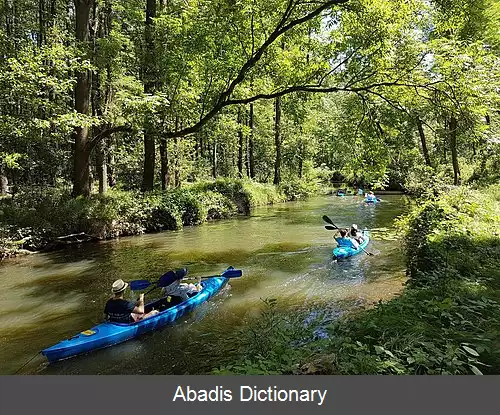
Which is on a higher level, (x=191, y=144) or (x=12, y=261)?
(x=191, y=144)

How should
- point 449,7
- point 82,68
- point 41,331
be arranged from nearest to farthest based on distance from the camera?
point 41,331 < point 449,7 < point 82,68

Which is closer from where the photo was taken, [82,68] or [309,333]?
[309,333]

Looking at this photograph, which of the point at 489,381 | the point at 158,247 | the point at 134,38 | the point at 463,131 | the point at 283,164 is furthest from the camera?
the point at 283,164

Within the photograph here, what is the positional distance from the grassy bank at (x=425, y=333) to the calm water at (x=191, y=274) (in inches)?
41.9

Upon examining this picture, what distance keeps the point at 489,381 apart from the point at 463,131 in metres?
8.33

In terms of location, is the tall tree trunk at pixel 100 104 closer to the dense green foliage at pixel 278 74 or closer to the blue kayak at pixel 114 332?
the dense green foliage at pixel 278 74

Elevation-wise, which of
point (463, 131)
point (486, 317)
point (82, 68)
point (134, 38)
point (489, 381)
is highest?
point (134, 38)

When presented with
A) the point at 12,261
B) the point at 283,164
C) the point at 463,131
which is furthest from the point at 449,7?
the point at 283,164

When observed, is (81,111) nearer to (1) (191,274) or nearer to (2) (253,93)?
(2) (253,93)

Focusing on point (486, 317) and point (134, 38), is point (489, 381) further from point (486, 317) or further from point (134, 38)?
point (134, 38)

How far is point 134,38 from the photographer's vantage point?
14.7 m

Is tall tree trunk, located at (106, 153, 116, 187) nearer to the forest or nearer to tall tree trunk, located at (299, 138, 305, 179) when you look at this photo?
the forest

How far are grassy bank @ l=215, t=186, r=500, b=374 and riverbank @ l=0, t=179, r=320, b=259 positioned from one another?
28.5ft

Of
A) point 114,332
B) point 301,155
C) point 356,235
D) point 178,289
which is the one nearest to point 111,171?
point 356,235
